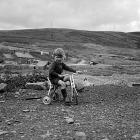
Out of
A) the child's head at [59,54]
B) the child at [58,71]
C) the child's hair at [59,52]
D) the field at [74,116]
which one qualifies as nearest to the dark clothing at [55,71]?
the child at [58,71]

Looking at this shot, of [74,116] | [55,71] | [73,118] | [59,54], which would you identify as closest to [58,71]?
[55,71]

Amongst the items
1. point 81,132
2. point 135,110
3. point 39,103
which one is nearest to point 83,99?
point 39,103

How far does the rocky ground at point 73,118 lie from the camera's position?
21.1 ft

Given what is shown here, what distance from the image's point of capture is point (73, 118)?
7.80m

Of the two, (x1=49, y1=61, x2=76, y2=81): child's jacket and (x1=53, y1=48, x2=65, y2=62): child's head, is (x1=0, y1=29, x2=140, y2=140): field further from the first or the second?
(x1=53, y1=48, x2=65, y2=62): child's head

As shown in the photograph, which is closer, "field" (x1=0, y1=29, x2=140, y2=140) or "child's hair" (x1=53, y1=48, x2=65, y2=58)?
"field" (x1=0, y1=29, x2=140, y2=140)

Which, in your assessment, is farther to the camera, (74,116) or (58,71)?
(58,71)

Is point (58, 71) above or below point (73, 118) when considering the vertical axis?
above

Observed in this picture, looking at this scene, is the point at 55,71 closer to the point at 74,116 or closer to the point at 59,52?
the point at 59,52

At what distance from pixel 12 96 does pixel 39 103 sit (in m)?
1.73

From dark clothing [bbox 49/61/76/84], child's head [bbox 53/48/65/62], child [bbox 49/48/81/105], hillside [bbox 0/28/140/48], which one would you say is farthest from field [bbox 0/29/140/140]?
hillside [bbox 0/28/140/48]

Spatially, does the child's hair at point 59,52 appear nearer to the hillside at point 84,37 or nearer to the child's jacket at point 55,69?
the child's jacket at point 55,69

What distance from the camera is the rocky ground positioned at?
6422 mm

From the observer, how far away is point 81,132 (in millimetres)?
6516
